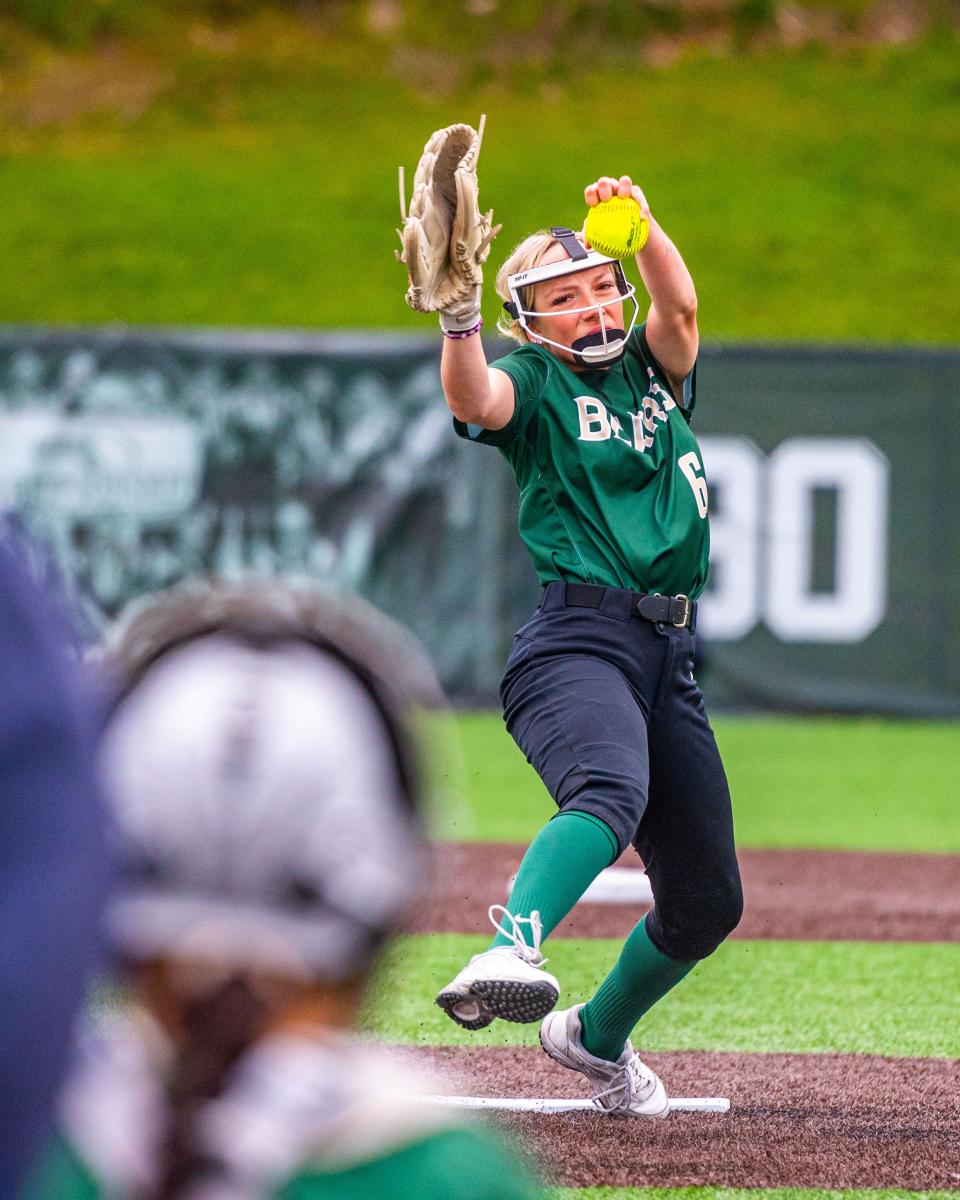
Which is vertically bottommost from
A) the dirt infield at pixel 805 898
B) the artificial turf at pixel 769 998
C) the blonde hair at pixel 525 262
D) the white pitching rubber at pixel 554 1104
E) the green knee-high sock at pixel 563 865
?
the dirt infield at pixel 805 898

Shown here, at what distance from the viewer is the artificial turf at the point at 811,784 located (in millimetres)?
8711

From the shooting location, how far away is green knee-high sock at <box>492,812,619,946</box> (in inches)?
143

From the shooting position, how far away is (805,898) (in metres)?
7.20

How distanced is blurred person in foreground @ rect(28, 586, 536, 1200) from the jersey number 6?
290 cm

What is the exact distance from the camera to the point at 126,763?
1281 mm

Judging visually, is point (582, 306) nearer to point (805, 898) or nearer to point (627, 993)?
point (627, 993)

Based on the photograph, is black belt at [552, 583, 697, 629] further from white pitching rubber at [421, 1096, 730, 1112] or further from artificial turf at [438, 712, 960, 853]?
artificial turf at [438, 712, 960, 853]

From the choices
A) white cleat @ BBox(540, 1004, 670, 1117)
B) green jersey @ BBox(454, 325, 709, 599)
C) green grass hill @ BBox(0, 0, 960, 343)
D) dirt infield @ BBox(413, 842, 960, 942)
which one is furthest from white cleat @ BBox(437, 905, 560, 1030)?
green grass hill @ BBox(0, 0, 960, 343)

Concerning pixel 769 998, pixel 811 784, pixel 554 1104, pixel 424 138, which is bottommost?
pixel 811 784

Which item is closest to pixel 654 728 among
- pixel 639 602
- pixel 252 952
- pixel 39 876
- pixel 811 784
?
pixel 639 602

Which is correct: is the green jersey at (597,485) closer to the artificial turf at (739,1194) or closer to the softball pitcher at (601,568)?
the softball pitcher at (601,568)

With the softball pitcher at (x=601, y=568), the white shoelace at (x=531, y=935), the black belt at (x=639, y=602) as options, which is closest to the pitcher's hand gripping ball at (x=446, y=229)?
the softball pitcher at (x=601, y=568)

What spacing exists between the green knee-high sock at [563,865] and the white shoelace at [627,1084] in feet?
2.29

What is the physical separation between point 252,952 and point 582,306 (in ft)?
9.97
